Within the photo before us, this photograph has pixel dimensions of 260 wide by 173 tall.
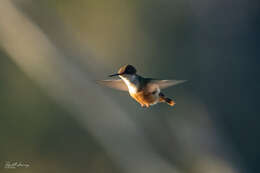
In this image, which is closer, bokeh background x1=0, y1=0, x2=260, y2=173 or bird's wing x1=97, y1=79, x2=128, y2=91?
bird's wing x1=97, y1=79, x2=128, y2=91

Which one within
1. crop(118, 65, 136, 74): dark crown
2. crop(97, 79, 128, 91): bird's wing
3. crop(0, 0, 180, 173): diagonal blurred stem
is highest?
crop(0, 0, 180, 173): diagonal blurred stem

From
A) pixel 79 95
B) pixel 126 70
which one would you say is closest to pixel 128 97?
pixel 79 95

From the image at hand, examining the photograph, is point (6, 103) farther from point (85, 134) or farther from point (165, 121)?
point (165, 121)

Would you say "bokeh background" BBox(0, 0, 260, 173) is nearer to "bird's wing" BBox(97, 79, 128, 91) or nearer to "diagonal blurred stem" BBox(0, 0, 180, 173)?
"diagonal blurred stem" BBox(0, 0, 180, 173)

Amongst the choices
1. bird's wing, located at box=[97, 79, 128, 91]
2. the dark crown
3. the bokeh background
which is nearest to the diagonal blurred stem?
the bokeh background

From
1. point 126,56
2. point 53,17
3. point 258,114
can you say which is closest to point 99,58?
point 126,56

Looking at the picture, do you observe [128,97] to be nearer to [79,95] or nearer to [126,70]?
[79,95]
